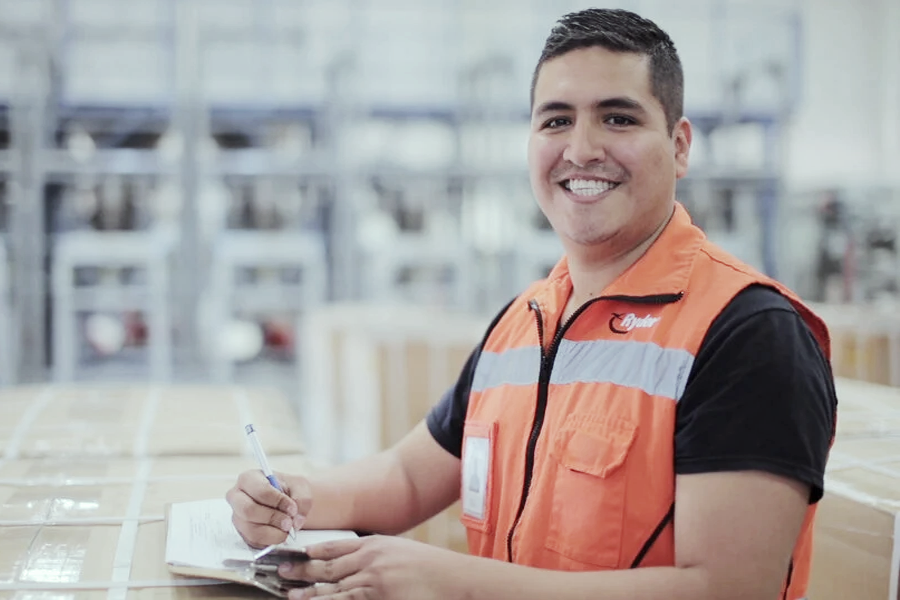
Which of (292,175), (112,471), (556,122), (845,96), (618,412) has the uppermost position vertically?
(845,96)

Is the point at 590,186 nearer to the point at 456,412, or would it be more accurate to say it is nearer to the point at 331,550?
the point at 456,412

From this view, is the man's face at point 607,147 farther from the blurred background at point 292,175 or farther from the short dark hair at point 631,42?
the blurred background at point 292,175

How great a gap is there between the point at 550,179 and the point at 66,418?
1645 millimetres

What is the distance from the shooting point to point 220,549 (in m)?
1.40

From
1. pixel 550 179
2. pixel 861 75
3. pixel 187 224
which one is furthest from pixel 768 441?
pixel 861 75

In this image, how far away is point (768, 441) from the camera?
3.63 ft

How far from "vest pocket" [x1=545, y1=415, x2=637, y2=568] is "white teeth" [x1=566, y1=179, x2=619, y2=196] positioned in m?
0.33

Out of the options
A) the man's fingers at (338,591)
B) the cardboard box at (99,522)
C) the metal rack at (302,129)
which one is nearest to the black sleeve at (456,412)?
the cardboard box at (99,522)

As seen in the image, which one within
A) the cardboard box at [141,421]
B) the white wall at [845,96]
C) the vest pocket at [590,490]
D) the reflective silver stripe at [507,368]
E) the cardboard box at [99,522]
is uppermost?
the white wall at [845,96]

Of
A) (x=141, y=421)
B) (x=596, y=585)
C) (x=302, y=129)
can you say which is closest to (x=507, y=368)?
(x=596, y=585)

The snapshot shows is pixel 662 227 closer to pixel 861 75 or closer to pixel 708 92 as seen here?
pixel 708 92

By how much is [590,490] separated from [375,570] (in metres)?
0.30

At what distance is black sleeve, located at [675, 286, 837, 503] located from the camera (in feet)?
3.63

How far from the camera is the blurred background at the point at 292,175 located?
591 centimetres
